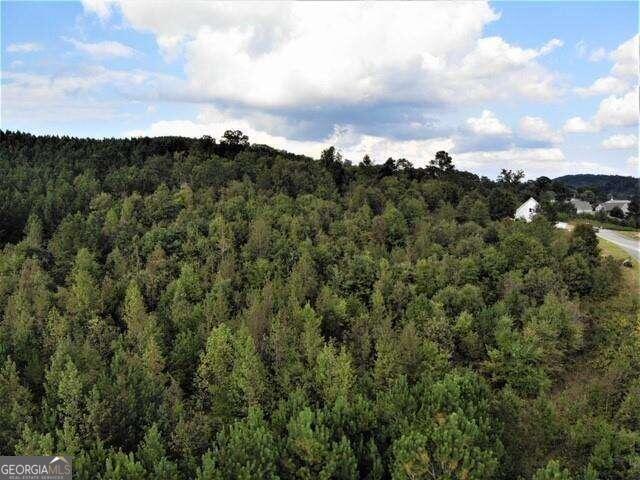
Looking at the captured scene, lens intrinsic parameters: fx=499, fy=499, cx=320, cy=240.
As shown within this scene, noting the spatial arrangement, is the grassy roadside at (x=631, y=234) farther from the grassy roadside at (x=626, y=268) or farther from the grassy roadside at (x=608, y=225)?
the grassy roadside at (x=626, y=268)

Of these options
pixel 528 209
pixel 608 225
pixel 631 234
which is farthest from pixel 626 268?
pixel 608 225

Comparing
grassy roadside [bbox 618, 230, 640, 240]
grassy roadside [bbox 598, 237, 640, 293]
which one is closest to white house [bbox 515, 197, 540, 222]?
grassy roadside [bbox 618, 230, 640, 240]

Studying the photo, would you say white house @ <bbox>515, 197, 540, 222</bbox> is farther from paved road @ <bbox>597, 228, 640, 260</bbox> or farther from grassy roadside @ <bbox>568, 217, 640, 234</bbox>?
paved road @ <bbox>597, 228, 640, 260</bbox>

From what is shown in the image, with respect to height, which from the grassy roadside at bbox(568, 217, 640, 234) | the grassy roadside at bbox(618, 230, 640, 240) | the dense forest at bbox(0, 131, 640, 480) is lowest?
the dense forest at bbox(0, 131, 640, 480)

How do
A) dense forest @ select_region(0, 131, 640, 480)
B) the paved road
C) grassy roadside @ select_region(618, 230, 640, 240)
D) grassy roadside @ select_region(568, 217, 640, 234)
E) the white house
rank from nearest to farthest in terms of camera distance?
1. dense forest @ select_region(0, 131, 640, 480)
2. the paved road
3. grassy roadside @ select_region(618, 230, 640, 240)
4. grassy roadside @ select_region(568, 217, 640, 234)
5. the white house

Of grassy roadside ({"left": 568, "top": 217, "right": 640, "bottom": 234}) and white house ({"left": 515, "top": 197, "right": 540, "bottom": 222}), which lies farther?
white house ({"left": 515, "top": 197, "right": 540, "bottom": 222})

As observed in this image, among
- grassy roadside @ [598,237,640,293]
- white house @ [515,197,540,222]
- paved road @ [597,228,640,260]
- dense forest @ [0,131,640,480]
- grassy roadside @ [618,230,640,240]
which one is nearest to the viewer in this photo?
dense forest @ [0,131,640,480]

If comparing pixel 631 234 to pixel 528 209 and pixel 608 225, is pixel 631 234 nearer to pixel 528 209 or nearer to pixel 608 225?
pixel 608 225
